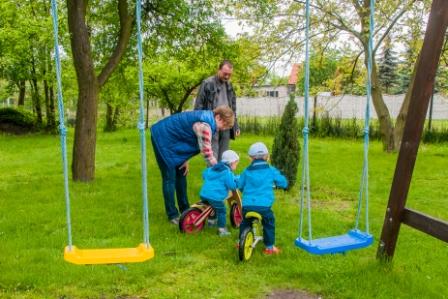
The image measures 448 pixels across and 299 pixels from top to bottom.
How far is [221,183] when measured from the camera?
5.32 metres

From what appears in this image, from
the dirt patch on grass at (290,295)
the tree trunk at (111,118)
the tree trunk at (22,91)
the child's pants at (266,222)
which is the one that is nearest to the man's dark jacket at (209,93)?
the child's pants at (266,222)

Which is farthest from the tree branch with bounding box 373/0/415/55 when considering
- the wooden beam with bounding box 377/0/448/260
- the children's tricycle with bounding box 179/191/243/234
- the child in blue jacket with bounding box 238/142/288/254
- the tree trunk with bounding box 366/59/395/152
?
the child in blue jacket with bounding box 238/142/288/254

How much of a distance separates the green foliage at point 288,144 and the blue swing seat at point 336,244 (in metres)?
3.63

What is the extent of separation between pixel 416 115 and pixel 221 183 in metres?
2.09

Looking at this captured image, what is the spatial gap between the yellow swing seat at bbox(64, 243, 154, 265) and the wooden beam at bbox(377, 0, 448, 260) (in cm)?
225

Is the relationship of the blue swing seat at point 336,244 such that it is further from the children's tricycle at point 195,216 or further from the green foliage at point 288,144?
the green foliage at point 288,144

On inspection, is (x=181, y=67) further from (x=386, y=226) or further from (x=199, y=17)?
(x=386, y=226)

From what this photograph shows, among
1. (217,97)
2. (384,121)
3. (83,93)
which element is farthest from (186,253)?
(384,121)

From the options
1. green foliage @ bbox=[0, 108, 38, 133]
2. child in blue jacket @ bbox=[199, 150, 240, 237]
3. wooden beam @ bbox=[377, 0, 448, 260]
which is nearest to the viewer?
wooden beam @ bbox=[377, 0, 448, 260]

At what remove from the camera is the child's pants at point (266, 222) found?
4621mm

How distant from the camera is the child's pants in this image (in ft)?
15.2

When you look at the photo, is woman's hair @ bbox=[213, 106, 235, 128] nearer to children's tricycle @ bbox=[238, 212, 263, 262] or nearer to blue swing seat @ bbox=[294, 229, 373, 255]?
children's tricycle @ bbox=[238, 212, 263, 262]

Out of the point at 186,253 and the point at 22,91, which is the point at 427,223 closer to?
the point at 186,253

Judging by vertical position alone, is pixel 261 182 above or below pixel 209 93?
below
